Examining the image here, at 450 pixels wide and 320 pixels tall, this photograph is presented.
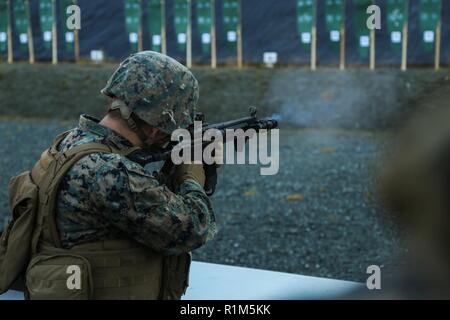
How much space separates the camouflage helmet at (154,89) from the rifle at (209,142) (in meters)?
0.08

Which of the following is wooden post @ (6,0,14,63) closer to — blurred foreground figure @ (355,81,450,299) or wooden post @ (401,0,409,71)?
wooden post @ (401,0,409,71)

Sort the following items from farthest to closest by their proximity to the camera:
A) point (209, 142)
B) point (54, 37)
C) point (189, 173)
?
1. point (54, 37)
2. point (209, 142)
3. point (189, 173)

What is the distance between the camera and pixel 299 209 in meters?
5.62

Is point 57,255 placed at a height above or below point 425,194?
below

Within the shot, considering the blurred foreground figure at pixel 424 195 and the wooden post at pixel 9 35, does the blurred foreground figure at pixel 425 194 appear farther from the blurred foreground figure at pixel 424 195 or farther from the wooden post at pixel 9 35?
the wooden post at pixel 9 35

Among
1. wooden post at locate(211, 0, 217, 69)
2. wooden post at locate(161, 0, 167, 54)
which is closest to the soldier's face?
wooden post at locate(211, 0, 217, 69)

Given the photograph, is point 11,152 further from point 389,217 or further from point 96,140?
point 389,217

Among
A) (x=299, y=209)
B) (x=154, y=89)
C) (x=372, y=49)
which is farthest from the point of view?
(x=372, y=49)

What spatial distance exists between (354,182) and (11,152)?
4059 mm

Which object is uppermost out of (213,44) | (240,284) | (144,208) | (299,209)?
(213,44)

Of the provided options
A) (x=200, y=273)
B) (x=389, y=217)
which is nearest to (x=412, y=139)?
(x=389, y=217)

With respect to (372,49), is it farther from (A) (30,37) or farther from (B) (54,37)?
(A) (30,37)

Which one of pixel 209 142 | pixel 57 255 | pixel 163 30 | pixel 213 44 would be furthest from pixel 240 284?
pixel 163 30

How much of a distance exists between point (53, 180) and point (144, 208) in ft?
0.79
